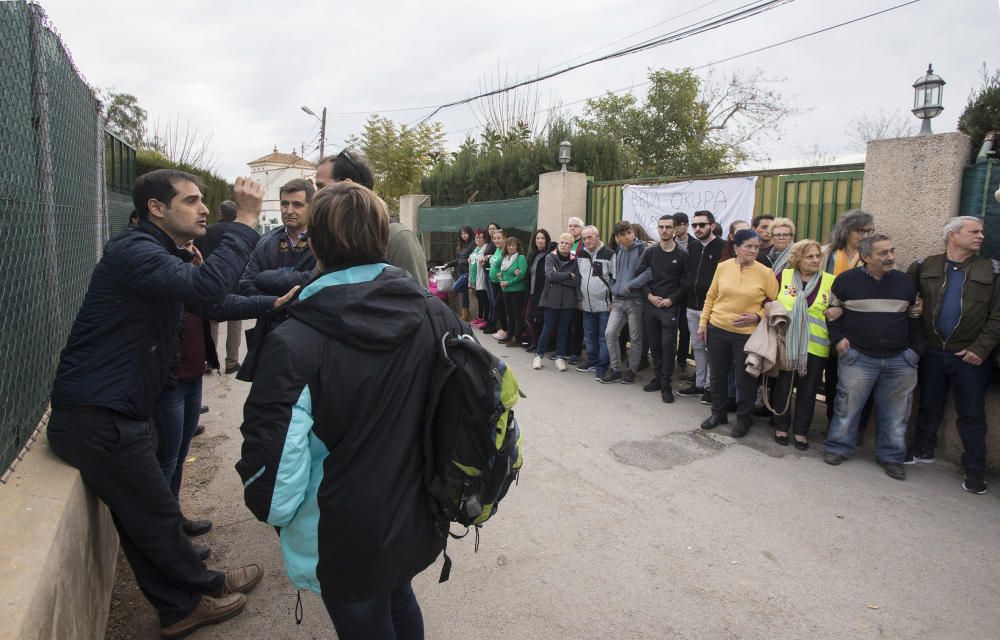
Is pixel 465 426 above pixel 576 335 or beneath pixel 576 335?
above

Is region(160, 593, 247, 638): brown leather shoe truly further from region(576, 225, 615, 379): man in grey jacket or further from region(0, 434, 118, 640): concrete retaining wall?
region(576, 225, 615, 379): man in grey jacket

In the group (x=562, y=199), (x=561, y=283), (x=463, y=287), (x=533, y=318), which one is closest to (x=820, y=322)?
(x=561, y=283)

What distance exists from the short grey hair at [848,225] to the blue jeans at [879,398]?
0.95 m

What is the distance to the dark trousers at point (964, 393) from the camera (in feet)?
13.9

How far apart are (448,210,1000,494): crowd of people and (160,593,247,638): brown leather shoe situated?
4.07 m

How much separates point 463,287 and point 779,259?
629 centimetres

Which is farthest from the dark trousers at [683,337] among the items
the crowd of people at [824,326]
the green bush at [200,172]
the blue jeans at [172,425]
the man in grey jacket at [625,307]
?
the green bush at [200,172]

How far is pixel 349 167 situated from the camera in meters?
2.93

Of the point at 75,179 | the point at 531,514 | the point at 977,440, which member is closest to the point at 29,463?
the point at 75,179

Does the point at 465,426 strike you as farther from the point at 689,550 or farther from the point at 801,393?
the point at 801,393

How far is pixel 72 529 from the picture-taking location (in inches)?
81.8

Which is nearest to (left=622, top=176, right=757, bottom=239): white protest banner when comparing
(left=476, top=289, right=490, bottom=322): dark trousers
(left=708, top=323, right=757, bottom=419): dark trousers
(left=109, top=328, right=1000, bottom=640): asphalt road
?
(left=708, top=323, right=757, bottom=419): dark trousers

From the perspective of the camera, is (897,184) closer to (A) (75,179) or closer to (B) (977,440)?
(B) (977,440)

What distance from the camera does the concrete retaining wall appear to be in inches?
63.0
